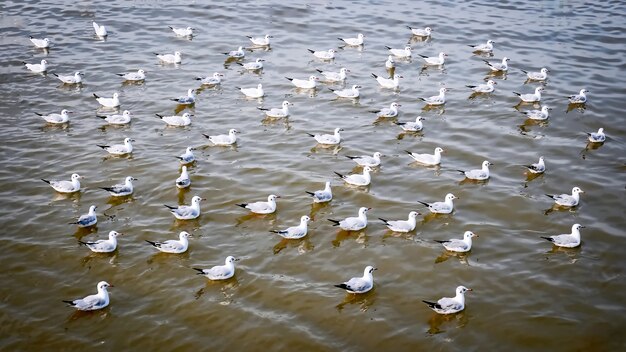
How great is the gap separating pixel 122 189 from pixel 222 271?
5.29 meters

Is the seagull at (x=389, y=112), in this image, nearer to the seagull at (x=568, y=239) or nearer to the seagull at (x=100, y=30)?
the seagull at (x=568, y=239)

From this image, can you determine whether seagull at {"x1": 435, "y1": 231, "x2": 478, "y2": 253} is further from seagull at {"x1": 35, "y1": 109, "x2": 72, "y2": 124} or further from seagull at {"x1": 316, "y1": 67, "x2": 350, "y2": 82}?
seagull at {"x1": 35, "y1": 109, "x2": 72, "y2": 124}

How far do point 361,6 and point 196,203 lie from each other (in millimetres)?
22244

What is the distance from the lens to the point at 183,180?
20656 mm

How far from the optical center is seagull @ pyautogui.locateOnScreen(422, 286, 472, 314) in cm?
1534

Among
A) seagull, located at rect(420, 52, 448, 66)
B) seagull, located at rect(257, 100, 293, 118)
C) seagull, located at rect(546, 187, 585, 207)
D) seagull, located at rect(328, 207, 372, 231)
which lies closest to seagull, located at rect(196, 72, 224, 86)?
seagull, located at rect(257, 100, 293, 118)

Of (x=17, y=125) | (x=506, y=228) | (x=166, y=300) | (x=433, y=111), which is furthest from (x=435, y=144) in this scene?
(x=17, y=125)

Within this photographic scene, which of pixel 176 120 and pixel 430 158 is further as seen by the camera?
pixel 176 120

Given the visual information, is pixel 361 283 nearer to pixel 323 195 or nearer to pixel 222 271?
pixel 222 271

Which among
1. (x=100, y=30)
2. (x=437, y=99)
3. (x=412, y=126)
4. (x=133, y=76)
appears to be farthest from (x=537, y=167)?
(x=100, y=30)

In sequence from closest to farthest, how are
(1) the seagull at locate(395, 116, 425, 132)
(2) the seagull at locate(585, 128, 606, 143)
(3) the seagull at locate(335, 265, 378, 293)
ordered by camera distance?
(3) the seagull at locate(335, 265, 378, 293)
(2) the seagull at locate(585, 128, 606, 143)
(1) the seagull at locate(395, 116, 425, 132)

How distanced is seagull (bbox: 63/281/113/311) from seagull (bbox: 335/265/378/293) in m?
5.41

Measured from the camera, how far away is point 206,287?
16.4 m

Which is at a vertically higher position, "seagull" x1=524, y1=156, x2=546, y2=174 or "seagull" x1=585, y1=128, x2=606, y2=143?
"seagull" x1=585, y1=128, x2=606, y2=143
